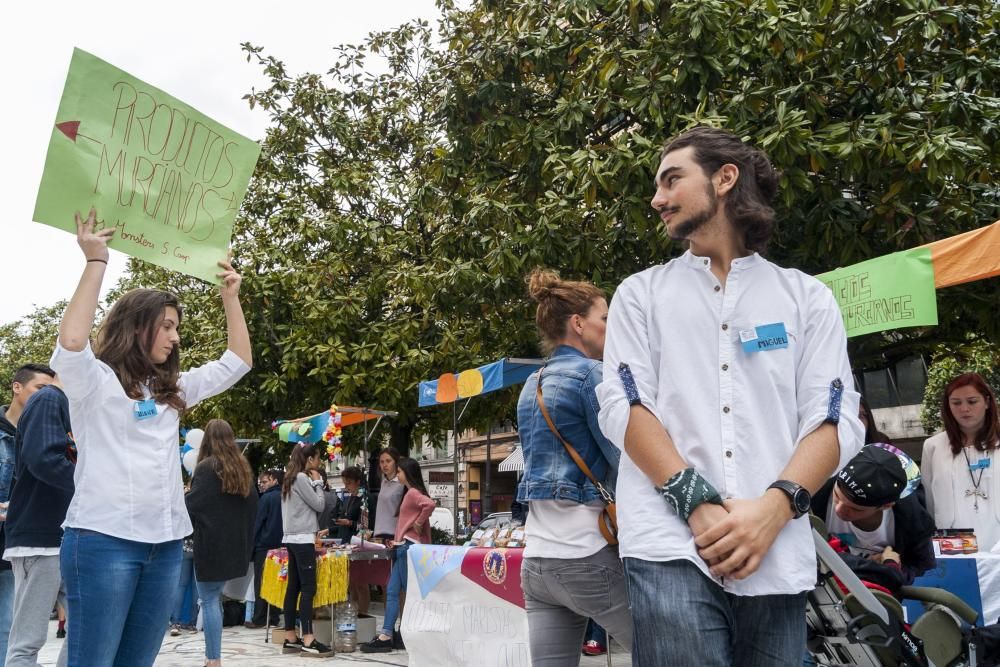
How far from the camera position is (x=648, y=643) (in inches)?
78.9

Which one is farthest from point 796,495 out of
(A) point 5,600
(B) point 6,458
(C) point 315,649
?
(C) point 315,649

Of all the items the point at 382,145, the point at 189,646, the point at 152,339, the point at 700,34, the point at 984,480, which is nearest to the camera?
the point at 152,339

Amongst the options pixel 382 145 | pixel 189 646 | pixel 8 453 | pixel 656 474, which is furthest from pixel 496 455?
pixel 656 474

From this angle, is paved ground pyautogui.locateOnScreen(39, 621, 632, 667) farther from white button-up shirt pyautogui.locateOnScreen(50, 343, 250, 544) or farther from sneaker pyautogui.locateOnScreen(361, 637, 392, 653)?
white button-up shirt pyautogui.locateOnScreen(50, 343, 250, 544)

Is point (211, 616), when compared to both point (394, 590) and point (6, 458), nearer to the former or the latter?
point (6, 458)

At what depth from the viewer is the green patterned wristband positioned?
6.52ft

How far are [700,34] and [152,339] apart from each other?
290 inches

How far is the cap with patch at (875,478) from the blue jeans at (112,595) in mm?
2753

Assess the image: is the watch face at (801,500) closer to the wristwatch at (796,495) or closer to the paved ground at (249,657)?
the wristwatch at (796,495)

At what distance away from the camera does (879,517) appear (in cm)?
445

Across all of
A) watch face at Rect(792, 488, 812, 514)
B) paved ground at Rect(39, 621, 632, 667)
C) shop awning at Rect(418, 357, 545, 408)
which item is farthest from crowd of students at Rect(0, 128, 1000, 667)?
shop awning at Rect(418, 357, 545, 408)

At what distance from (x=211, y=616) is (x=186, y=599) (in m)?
5.05

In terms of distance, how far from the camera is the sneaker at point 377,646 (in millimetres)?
10156

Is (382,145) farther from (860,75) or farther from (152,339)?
(152,339)
